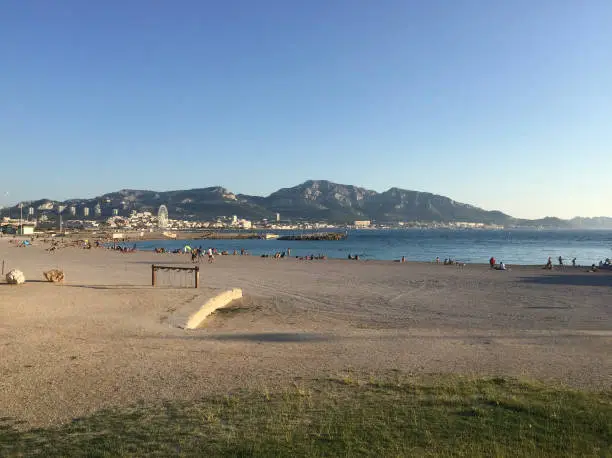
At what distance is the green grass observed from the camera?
4848 millimetres

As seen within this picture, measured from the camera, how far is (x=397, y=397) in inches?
254

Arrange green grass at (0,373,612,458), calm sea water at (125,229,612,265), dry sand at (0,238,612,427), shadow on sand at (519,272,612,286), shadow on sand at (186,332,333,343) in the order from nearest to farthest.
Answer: green grass at (0,373,612,458), dry sand at (0,238,612,427), shadow on sand at (186,332,333,343), shadow on sand at (519,272,612,286), calm sea water at (125,229,612,265)

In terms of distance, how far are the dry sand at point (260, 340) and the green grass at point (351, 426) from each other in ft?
2.06

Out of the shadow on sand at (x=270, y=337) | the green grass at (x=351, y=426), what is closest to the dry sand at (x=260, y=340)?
the shadow on sand at (x=270, y=337)

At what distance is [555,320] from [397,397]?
1029cm

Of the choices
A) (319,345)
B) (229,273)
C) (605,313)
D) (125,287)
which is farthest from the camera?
(229,273)

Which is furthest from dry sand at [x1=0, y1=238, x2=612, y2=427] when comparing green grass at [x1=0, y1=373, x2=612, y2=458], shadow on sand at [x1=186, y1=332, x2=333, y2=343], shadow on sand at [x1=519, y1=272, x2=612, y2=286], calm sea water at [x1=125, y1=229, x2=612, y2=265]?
calm sea water at [x1=125, y1=229, x2=612, y2=265]

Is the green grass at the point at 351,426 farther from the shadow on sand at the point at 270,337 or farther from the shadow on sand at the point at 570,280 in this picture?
the shadow on sand at the point at 570,280

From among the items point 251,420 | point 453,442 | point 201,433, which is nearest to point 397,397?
point 453,442

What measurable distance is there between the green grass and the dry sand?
628mm

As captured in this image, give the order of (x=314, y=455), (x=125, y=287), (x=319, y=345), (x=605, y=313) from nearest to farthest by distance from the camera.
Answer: (x=314, y=455) < (x=319, y=345) < (x=605, y=313) < (x=125, y=287)

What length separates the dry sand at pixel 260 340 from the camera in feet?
23.4

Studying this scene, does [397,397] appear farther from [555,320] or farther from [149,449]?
[555,320]

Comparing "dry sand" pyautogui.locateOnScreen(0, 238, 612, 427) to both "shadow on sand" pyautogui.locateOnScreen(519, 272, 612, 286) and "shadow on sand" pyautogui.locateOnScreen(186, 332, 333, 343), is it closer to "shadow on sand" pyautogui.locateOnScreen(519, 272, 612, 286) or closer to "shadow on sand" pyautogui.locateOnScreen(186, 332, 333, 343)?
"shadow on sand" pyautogui.locateOnScreen(186, 332, 333, 343)
